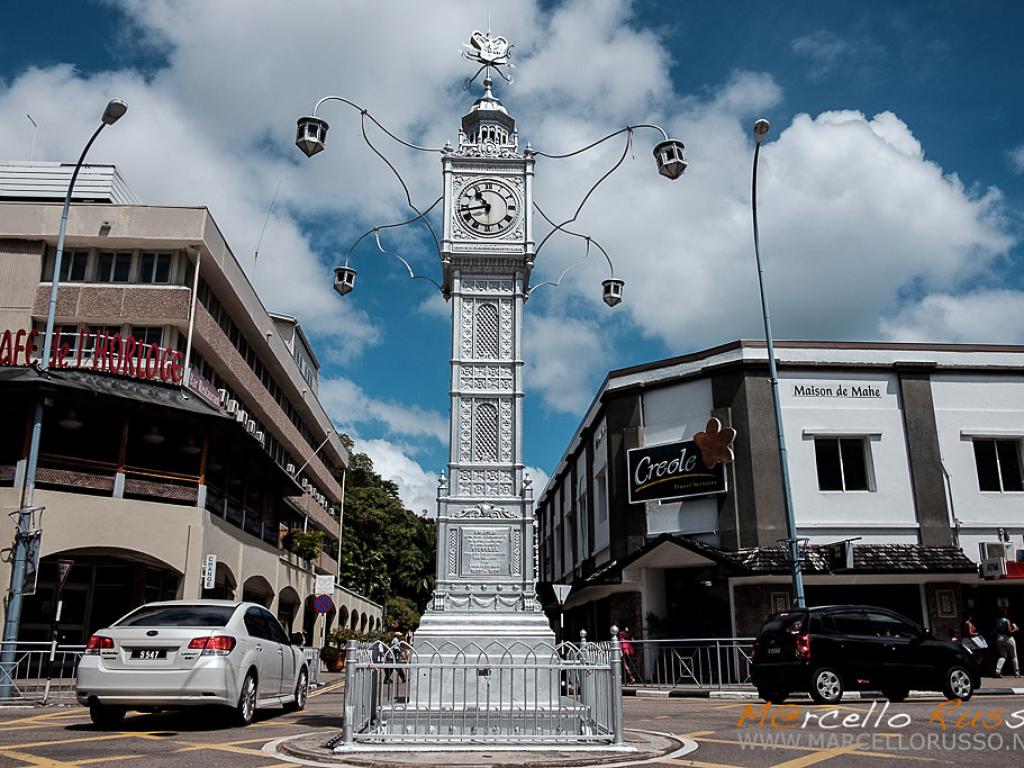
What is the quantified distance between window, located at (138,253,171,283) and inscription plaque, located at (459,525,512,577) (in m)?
18.6

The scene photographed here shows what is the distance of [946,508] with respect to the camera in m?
24.4

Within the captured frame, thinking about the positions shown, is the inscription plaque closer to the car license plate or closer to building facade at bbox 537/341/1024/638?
the car license plate

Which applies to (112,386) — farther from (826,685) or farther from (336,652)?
(826,685)

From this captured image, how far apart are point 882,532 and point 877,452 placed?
2.24 meters

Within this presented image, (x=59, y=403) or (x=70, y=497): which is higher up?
(x=59, y=403)

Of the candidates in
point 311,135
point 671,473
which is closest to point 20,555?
point 311,135

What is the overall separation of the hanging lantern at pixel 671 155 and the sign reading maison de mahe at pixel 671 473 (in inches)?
526

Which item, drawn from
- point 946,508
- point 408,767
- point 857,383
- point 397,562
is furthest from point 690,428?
point 397,562

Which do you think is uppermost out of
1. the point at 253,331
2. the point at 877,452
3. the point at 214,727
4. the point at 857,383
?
the point at 253,331

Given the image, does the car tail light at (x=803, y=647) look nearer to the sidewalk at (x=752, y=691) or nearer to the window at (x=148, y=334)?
the sidewalk at (x=752, y=691)

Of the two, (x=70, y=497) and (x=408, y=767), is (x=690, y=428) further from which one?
(x=408, y=767)

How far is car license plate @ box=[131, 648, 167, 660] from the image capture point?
32.4 feet

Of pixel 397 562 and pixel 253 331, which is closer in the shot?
pixel 253 331

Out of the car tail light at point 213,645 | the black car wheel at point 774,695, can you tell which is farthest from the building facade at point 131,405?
the black car wheel at point 774,695
